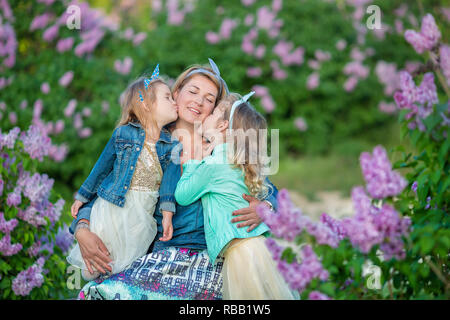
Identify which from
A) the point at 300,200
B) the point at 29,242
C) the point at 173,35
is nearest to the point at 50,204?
the point at 29,242

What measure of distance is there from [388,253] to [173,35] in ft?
18.3

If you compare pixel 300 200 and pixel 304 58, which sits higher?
pixel 304 58

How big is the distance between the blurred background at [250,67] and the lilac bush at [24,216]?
2.29 m

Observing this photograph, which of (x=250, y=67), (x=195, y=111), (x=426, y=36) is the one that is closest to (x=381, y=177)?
(x=426, y=36)

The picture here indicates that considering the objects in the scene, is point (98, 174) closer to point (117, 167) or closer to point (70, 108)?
point (117, 167)

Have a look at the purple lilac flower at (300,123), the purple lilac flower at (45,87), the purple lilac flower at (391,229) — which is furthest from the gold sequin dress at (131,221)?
the purple lilac flower at (300,123)

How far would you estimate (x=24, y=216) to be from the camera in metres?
2.84

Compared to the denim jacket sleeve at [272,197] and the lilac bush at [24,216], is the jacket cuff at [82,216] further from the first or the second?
the denim jacket sleeve at [272,197]

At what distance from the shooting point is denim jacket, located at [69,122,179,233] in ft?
7.97

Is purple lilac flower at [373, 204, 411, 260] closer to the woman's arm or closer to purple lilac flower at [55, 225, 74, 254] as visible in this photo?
the woman's arm

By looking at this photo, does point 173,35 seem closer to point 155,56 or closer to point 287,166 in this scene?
point 155,56

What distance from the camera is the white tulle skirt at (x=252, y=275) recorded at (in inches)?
85.7

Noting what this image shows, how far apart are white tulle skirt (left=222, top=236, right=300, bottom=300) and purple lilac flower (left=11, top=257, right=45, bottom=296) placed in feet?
3.85

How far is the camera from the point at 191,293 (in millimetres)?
2354
